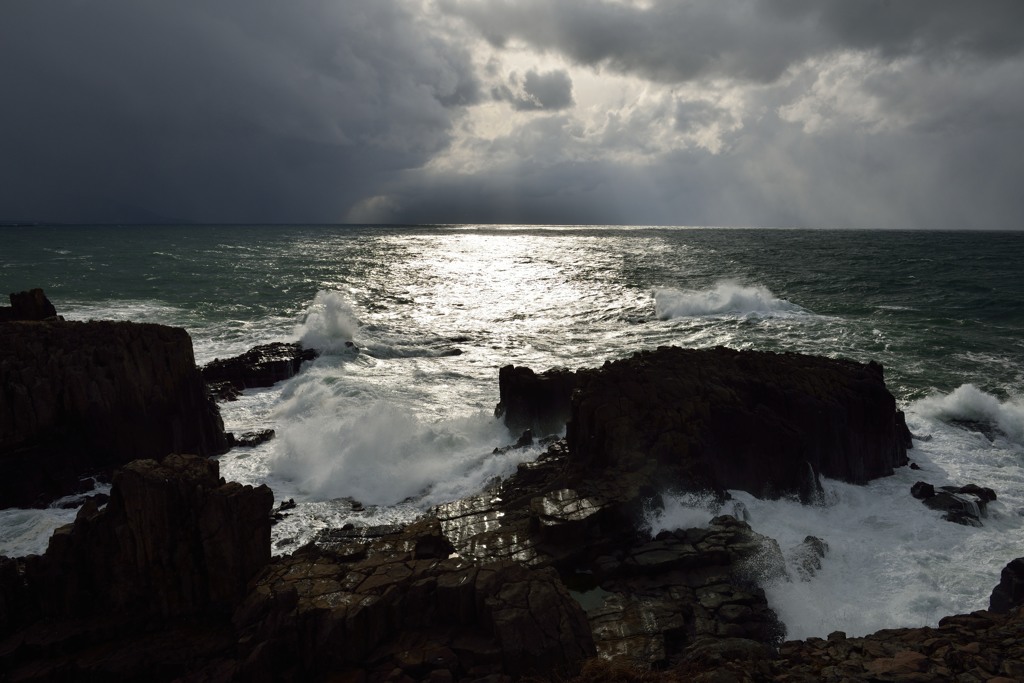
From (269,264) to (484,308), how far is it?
148 feet

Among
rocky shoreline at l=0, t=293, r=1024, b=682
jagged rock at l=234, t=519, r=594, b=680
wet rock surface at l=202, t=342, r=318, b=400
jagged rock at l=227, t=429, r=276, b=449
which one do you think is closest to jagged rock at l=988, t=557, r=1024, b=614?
rocky shoreline at l=0, t=293, r=1024, b=682

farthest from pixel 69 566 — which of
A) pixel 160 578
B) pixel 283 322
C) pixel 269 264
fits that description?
pixel 269 264

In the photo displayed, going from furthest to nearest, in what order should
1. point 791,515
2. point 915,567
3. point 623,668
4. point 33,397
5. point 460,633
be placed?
point 33,397 → point 791,515 → point 915,567 → point 460,633 → point 623,668

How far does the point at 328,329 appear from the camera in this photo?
34.1 meters

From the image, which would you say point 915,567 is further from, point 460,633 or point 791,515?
point 460,633

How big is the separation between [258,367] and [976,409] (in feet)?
100

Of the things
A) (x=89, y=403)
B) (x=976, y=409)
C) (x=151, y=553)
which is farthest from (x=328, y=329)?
(x=976, y=409)

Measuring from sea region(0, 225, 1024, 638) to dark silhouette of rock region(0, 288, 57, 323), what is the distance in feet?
24.4

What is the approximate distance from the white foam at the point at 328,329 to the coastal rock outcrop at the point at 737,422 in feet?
60.8

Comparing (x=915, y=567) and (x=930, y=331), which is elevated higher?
(x=930, y=331)

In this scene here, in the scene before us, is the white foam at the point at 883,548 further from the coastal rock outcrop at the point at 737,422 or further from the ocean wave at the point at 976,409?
the ocean wave at the point at 976,409

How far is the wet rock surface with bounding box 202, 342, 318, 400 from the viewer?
25672 millimetres

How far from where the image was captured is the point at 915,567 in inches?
508

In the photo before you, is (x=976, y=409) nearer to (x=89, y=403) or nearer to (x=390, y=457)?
(x=390, y=457)
